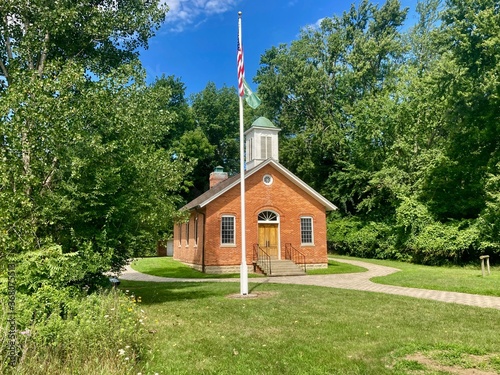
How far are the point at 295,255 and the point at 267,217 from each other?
282cm

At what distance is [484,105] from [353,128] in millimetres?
13734

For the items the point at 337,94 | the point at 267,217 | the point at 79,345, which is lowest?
the point at 79,345

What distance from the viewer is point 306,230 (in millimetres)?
24844

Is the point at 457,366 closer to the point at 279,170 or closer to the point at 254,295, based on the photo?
the point at 254,295

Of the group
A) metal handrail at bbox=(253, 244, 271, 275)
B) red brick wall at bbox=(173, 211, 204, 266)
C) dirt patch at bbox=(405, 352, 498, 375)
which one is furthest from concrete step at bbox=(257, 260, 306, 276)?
dirt patch at bbox=(405, 352, 498, 375)

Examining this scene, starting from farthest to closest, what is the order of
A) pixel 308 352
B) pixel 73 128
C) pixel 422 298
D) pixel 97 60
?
1. pixel 97 60
2. pixel 422 298
3. pixel 73 128
4. pixel 308 352

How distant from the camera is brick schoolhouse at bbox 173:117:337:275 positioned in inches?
898

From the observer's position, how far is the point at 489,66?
2456 centimetres

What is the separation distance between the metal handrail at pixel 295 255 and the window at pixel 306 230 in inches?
33.3

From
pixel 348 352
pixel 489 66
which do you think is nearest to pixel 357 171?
pixel 489 66

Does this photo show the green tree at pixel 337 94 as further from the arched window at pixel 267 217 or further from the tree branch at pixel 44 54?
the tree branch at pixel 44 54

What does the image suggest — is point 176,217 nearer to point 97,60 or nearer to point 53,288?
point 97,60

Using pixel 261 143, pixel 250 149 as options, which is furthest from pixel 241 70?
pixel 250 149

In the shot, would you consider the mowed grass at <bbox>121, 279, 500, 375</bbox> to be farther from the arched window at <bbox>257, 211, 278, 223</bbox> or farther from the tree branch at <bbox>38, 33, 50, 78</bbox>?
the arched window at <bbox>257, 211, 278, 223</bbox>
